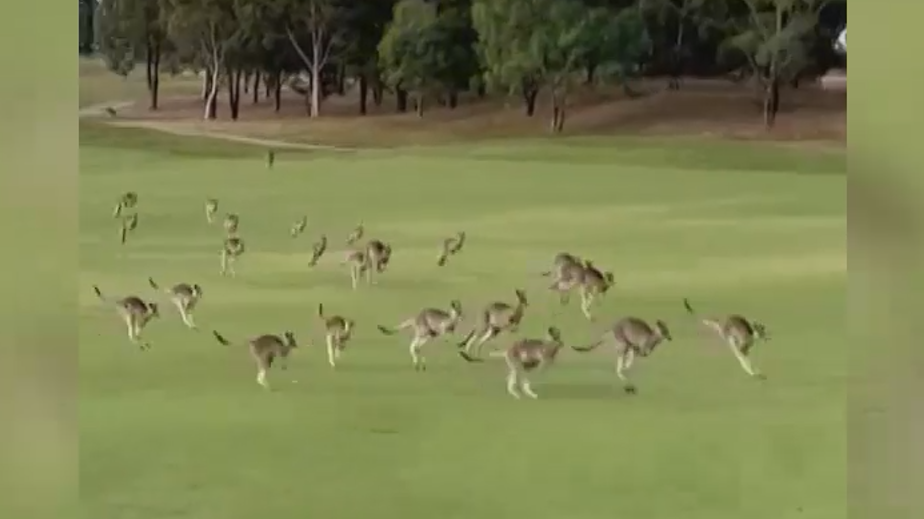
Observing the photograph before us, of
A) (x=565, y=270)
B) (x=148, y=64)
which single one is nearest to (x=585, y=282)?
(x=565, y=270)

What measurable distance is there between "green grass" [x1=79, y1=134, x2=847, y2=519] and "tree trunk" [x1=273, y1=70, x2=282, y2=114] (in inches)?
2.0

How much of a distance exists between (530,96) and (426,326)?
0.75 ft

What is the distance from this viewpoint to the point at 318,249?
127 cm

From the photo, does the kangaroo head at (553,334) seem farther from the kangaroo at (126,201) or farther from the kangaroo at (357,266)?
the kangaroo at (126,201)

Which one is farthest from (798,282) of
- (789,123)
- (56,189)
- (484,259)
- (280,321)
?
(56,189)

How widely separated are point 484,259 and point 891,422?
0.38 metres

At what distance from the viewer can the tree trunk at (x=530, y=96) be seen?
4.16 feet

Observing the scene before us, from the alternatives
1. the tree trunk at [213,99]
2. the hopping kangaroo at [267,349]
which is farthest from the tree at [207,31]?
the hopping kangaroo at [267,349]

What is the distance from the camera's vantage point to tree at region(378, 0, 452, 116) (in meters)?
1.25

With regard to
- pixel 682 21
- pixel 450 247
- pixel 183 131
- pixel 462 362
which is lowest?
pixel 462 362

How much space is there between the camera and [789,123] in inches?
48.9

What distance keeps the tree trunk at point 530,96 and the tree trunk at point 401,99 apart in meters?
0.11

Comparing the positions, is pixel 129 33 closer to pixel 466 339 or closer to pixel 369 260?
pixel 369 260

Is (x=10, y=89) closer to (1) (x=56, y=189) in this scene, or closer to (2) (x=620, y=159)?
(1) (x=56, y=189)
